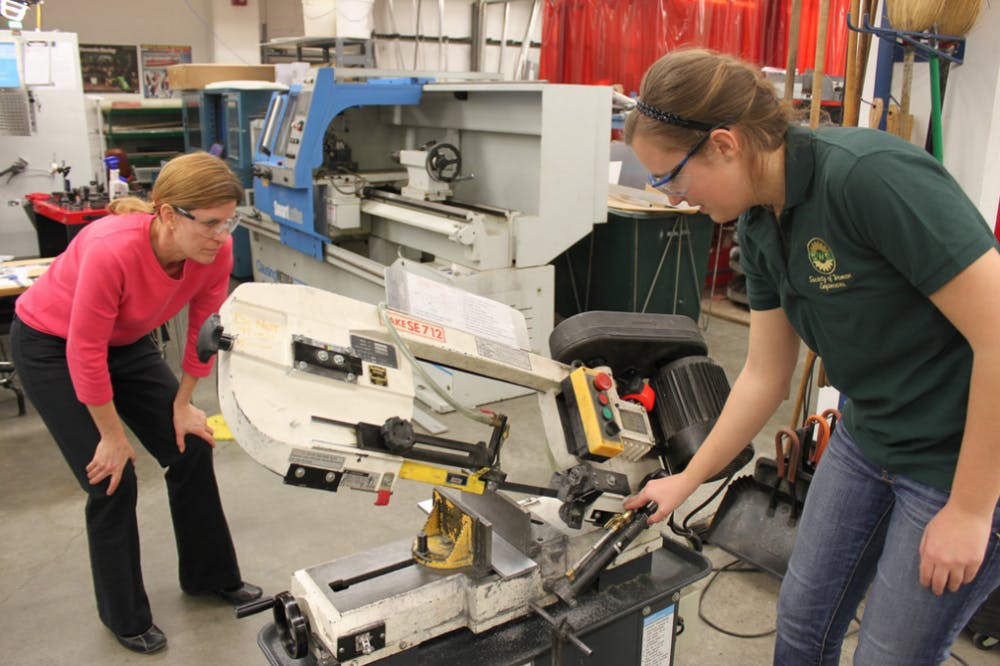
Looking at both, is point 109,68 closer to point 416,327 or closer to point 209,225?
point 209,225

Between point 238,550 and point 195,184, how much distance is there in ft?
4.12

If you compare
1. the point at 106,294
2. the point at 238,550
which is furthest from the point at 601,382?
the point at 238,550

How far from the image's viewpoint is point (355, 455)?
1.06 m

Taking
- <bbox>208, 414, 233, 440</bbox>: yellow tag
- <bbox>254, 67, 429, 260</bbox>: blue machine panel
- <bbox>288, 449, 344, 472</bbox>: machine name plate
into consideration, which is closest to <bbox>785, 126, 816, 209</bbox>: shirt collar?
<bbox>288, 449, 344, 472</bbox>: machine name plate

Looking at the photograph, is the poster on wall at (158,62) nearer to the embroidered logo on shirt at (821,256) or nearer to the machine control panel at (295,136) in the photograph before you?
the machine control panel at (295,136)

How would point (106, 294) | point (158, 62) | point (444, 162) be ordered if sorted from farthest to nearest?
point (158, 62) < point (444, 162) < point (106, 294)

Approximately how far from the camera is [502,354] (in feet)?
4.12

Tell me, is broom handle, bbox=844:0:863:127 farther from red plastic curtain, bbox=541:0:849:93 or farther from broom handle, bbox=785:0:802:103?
red plastic curtain, bbox=541:0:849:93

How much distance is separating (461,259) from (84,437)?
5.67 feet

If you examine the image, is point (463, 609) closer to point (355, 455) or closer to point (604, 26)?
point (355, 455)

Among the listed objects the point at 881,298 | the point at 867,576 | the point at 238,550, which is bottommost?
the point at 238,550

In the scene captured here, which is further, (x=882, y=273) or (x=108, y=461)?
(x=108, y=461)

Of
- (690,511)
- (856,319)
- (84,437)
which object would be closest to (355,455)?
(856,319)

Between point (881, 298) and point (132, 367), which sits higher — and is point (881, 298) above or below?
above
